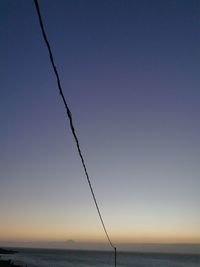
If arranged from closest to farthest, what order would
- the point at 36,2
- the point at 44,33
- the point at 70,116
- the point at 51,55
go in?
the point at 36,2 < the point at 44,33 < the point at 51,55 < the point at 70,116

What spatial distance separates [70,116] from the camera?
5.20m

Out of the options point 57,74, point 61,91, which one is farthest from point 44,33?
point 61,91

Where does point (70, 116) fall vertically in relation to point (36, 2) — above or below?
below

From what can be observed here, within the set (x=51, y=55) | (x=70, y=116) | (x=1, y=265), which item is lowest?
(x=1, y=265)

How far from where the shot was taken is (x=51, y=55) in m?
4.23

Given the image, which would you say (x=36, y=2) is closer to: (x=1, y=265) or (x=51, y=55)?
(x=51, y=55)

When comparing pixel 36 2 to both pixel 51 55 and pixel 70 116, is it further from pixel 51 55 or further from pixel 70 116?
pixel 70 116

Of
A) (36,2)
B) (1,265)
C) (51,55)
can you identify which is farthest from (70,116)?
(1,265)

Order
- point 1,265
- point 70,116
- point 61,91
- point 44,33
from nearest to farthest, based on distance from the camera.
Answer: point 44,33 → point 61,91 → point 70,116 → point 1,265

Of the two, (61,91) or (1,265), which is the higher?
(61,91)

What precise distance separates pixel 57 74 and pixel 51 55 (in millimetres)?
286

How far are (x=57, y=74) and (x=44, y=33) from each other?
0.61 meters

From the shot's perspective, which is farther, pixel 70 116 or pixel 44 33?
pixel 70 116

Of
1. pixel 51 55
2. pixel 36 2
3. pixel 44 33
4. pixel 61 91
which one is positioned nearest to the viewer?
pixel 36 2
